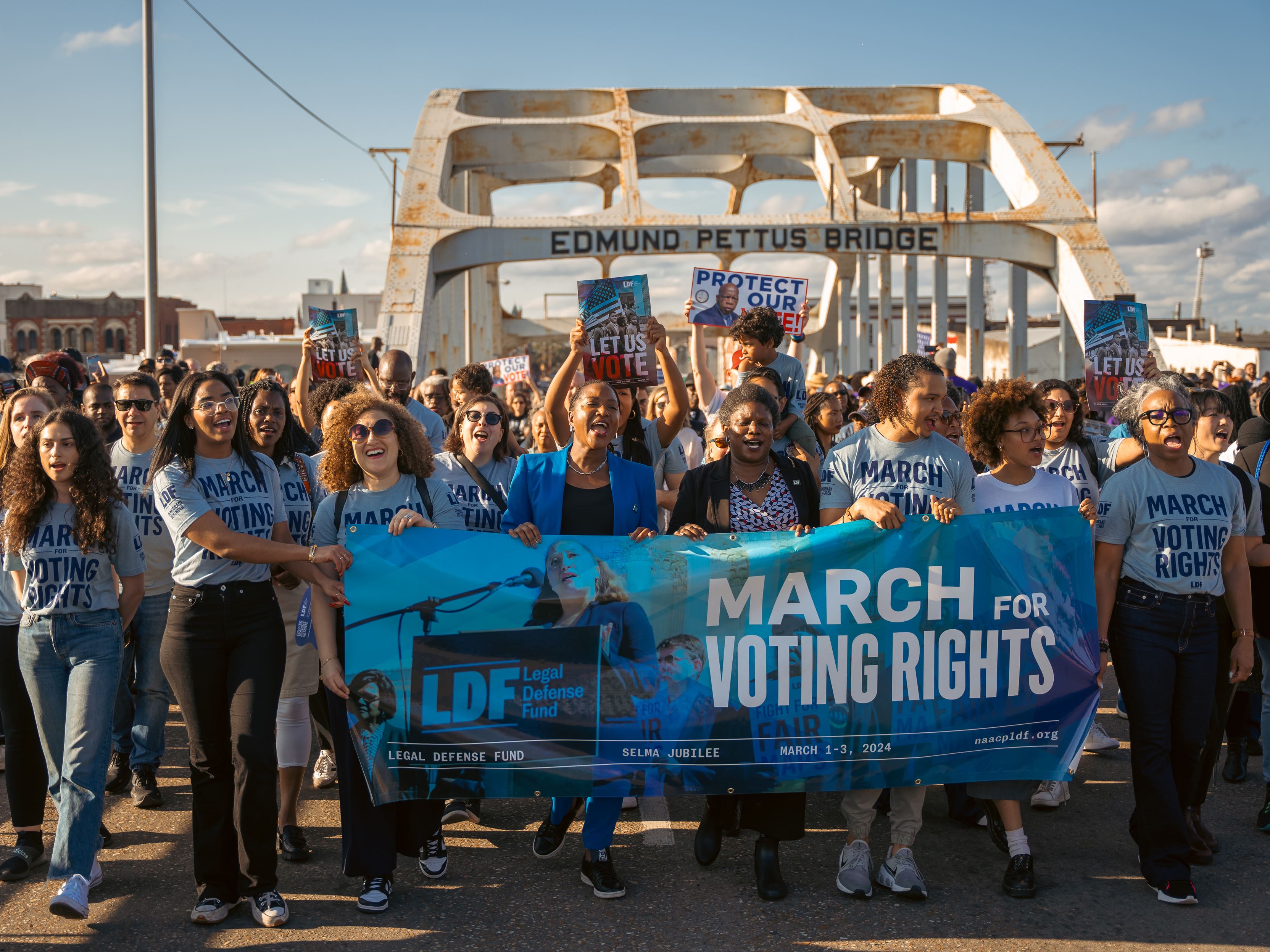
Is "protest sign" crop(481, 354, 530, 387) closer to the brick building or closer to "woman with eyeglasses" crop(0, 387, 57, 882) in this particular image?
"woman with eyeglasses" crop(0, 387, 57, 882)

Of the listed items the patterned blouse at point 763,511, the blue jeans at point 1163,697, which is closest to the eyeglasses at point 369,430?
the patterned blouse at point 763,511

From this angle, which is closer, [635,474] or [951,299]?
[635,474]

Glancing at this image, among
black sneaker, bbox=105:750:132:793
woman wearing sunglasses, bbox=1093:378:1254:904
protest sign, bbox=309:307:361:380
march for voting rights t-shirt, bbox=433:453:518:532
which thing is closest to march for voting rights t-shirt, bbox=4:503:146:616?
A: march for voting rights t-shirt, bbox=433:453:518:532

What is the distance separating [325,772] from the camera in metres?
5.61

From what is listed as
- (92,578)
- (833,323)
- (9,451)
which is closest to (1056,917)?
(92,578)

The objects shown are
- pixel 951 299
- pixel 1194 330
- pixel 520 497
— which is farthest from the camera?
pixel 951 299

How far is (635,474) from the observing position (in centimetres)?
466

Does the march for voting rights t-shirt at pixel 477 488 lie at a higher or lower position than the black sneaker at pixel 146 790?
higher

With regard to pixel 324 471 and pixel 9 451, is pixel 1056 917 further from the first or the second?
pixel 9 451

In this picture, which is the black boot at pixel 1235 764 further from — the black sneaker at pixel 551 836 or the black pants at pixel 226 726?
the black pants at pixel 226 726

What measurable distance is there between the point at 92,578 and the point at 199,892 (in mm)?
1285

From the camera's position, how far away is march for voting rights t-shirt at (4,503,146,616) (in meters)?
4.13

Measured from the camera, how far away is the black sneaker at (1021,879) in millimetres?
4129

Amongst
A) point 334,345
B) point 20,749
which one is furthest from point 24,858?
point 334,345
